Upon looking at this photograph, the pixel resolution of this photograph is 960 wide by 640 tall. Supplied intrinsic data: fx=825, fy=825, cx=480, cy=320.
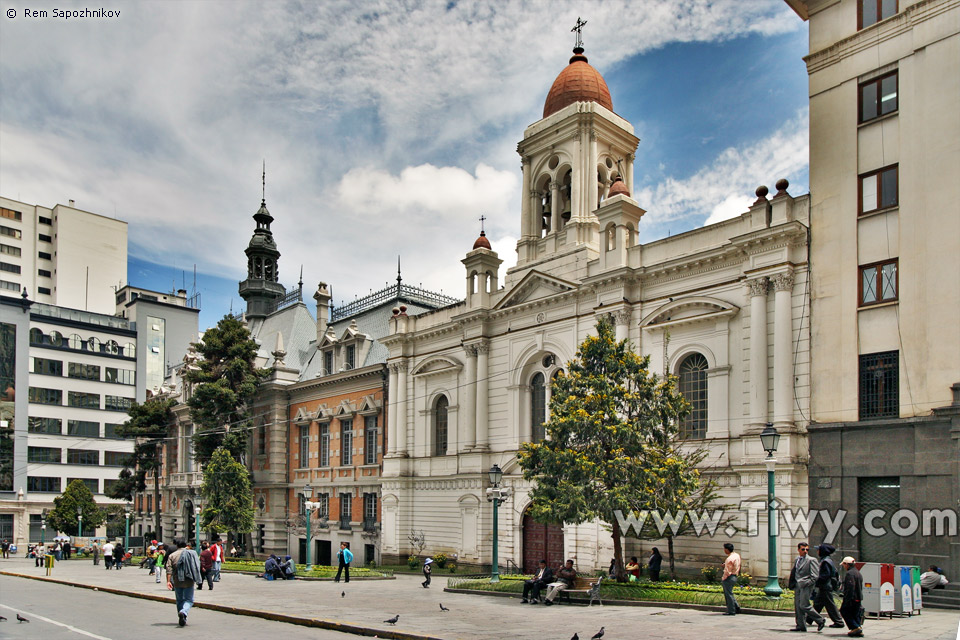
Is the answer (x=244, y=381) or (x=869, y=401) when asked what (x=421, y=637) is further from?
(x=244, y=381)

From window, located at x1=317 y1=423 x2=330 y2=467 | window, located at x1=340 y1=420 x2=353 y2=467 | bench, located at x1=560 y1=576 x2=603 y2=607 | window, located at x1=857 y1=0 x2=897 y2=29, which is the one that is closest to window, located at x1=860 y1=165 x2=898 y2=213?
window, located at x1=857 y1=0 x2=897 y2=29

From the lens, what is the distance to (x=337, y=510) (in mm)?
47219

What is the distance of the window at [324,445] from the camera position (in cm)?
4903

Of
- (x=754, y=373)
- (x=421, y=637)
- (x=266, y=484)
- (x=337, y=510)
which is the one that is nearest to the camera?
(x=421, y=637)

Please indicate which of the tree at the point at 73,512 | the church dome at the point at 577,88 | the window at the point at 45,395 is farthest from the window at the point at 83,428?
the church dome at the point at 577,88

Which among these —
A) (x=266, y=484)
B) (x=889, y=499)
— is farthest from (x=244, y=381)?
(x=889, y=499)

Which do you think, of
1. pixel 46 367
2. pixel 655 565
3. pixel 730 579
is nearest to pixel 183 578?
pixel 730 579

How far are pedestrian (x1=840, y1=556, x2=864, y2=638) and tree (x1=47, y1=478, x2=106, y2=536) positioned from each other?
61858 mm

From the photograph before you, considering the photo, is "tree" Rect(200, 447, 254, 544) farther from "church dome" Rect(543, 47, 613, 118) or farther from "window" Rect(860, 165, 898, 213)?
"window" Rect(860, 165, 898, 213)

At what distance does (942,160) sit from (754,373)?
8272 mm

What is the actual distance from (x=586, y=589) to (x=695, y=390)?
955 cm

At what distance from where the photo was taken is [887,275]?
2441 cm

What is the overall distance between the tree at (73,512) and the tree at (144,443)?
3295 mm

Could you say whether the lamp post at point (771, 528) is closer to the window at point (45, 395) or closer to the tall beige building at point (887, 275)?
the tall beige building at point (887, 275)
